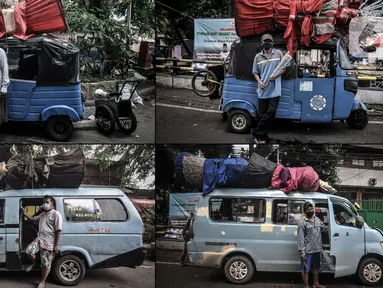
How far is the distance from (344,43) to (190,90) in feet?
6.52

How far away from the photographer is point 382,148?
29.1 ft

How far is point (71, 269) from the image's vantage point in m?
8.57

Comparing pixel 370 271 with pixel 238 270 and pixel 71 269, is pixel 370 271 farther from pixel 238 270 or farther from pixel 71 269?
pixel 71 269

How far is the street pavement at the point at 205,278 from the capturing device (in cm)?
866

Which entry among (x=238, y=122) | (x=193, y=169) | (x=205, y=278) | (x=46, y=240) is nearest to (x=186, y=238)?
(x=205, y=278)

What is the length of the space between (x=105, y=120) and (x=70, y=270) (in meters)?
1.90

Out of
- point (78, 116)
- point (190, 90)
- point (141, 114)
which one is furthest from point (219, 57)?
point (78, 116)

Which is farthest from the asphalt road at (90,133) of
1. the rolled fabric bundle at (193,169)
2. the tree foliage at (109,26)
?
the tree foliage at (109,26)

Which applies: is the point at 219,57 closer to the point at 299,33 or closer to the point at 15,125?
the point at 299,33

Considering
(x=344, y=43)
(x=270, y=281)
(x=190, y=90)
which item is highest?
(x=344, y=43)

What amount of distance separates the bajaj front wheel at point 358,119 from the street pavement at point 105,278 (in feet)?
10.1

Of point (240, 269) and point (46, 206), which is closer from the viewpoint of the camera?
point (46, 206)

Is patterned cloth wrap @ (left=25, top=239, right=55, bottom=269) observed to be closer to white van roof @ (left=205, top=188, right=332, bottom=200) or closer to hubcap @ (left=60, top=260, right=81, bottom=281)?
hubcap @ (left=60, top=260, right=81, bottom=281)

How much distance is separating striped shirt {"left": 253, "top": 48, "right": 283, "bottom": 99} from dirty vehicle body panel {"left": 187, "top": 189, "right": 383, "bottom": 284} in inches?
48.0
